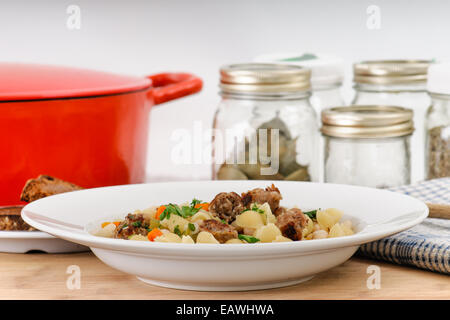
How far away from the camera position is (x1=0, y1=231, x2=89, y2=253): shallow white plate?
0.93 meters

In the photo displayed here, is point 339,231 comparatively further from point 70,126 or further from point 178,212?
point 70,126

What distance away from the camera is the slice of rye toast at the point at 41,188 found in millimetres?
1035

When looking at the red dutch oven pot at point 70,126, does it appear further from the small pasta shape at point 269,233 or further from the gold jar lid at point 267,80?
the small pasta shape at point 269,233

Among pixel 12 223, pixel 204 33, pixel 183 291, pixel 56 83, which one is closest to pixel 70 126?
pixel 56 83

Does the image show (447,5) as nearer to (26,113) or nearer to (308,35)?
(308,35)

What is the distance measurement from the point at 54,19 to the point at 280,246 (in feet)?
4.04

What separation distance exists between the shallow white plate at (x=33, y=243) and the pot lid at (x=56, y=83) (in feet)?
0.83

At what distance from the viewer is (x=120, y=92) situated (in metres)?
1.21

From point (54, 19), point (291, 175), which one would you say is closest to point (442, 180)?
point (291, 175)

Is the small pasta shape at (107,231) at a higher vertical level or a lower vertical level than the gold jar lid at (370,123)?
lower

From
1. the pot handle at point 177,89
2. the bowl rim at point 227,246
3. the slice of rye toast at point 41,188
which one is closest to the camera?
the bowl rim at point 227,246

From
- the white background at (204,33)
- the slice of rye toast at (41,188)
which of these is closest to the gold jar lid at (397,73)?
the white background at (204,33)

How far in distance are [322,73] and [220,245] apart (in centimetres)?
86

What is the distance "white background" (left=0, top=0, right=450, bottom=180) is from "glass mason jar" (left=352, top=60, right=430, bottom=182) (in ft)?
0.93
